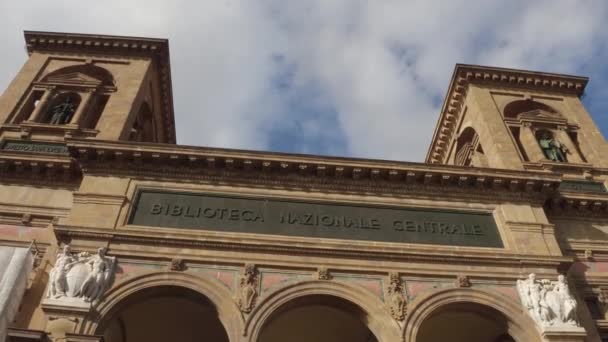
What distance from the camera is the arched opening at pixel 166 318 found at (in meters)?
10.3

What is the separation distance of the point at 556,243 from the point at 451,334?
338 cm

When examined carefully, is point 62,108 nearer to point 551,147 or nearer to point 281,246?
point 281,246

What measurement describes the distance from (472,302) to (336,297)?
2975 mm

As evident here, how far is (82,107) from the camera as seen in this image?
1630 centimetres

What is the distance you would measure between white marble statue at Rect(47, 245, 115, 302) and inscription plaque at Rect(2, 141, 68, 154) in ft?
15.5

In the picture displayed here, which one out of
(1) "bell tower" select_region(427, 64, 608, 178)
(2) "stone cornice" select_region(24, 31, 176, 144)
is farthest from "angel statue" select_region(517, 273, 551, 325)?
(2) "stone cornice" select_region(24, 31, 176, 144)

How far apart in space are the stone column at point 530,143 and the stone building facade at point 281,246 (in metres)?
1.70

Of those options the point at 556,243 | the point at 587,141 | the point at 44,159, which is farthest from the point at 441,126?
the point at 44,159

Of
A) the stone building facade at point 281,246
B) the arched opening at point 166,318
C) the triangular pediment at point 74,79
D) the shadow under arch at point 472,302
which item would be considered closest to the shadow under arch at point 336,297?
the stone building facade at point 281,246

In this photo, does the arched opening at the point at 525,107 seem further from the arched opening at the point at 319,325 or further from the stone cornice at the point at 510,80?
the arched opening at the point at 319,325

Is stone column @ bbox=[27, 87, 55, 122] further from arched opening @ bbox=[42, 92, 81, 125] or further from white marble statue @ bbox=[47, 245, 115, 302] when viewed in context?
white marble statue @ bbox=[47, 245, 115, 302]

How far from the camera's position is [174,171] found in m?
12.6

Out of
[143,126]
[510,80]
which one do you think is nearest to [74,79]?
[143,126]

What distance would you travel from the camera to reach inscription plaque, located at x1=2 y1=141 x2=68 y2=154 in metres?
14.0
